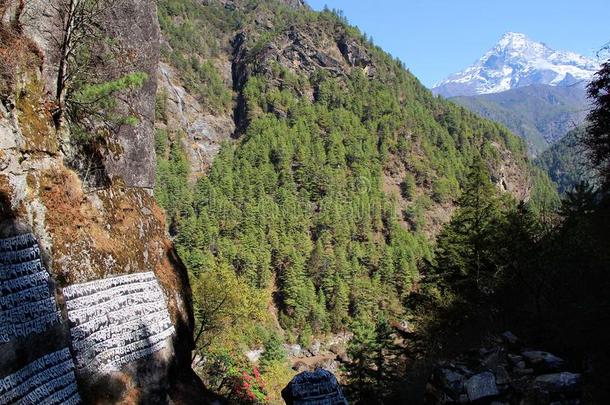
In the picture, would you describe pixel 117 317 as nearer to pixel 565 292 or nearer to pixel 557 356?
pixel 557 356

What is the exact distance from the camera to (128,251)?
9023 mm

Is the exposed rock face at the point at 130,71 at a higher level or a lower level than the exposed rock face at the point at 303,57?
lower

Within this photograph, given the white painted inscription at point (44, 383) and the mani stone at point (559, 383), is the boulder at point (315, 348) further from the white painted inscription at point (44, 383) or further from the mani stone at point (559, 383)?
the white painted inscription at point (44, 383)

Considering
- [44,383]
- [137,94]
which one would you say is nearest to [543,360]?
[44,383]

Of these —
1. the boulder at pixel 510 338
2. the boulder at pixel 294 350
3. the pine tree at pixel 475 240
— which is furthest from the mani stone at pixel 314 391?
the boulder at pixel 294 350

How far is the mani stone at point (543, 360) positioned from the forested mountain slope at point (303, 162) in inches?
586

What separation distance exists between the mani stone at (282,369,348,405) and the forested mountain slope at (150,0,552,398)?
13.4 meters

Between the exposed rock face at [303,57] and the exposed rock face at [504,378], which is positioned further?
the exposed rock face at [303,57]

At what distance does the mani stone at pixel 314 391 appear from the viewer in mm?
9570

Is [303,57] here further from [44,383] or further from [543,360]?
[44,383]

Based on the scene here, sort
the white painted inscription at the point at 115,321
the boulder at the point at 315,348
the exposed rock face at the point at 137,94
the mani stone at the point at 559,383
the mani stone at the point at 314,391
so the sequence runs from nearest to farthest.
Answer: the white painted inscription at the point at 115,321 < the mani stone at the point at 559,383 < the mani stone at the point at 314,391 < the exposed rock face at the point at 137,94 < the boulder at the point at 315,348

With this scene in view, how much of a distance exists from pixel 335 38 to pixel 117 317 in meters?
152

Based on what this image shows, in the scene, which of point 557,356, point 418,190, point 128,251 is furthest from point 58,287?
point 418,190

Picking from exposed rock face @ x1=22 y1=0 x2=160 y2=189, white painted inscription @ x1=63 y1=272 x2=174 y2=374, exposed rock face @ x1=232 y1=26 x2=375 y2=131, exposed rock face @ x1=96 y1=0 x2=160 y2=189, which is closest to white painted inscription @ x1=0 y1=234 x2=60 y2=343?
white painted inscription @ x1=63 y1=272 x2=174 y2=374
